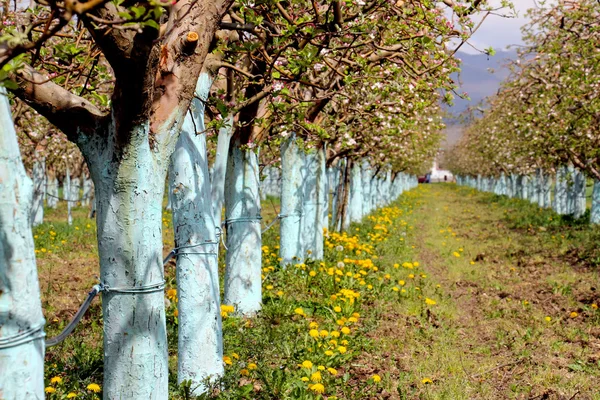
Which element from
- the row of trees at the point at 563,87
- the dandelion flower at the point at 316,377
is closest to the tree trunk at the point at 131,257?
the dandelion flower at the point at 316,377

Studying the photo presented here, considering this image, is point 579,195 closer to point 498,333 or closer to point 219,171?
point 498,333

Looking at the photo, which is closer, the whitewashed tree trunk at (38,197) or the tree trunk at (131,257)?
the tree trunk at (131,257)

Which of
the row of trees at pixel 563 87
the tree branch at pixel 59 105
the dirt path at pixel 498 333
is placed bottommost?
the dirt path at pixel 498 333

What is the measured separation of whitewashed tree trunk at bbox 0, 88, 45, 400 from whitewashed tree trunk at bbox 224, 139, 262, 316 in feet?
18.2

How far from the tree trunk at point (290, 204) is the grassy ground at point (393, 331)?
21.6 inches

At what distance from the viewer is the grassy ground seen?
→ 5969 mm

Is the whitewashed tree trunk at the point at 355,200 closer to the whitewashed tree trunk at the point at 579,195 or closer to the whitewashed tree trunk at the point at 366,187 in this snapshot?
the whitewashed tree trunk at the point at 366,187

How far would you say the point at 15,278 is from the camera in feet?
8.49

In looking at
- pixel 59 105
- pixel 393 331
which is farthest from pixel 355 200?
pixel 59 105

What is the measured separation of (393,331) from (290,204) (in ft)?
13.3

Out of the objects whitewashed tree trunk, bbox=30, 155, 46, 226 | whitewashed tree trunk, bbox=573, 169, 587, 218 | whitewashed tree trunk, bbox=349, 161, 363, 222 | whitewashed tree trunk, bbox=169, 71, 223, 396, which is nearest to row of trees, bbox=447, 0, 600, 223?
whitewashed tree trunk, bbox=573, 169, 587, 218

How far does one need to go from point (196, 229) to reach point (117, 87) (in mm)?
2543

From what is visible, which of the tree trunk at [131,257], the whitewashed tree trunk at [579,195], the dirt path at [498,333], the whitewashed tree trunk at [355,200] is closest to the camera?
the tree trunk at [131,257]

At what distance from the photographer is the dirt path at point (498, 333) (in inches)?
248
